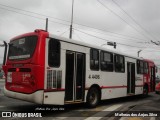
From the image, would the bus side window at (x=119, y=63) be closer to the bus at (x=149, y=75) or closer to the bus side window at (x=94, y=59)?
the bus side window at (x=94, y=59)

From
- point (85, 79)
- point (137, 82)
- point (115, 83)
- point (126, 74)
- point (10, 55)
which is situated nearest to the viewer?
point (10, 55)

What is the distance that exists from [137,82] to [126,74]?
1.95 meters

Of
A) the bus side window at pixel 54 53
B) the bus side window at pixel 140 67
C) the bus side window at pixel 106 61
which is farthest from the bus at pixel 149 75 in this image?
the bus side window at pixel 54 53

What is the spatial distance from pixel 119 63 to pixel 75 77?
14.8ft

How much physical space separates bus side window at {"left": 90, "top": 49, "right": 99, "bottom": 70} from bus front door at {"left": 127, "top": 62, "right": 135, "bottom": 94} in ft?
12.9

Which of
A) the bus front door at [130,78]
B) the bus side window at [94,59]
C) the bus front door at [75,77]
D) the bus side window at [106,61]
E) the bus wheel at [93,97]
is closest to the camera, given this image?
the bus front door at [75,77]

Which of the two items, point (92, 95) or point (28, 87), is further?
point (92, 95)

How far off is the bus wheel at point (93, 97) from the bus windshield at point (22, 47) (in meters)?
3.63

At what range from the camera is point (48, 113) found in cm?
973

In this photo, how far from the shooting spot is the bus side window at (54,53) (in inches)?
360

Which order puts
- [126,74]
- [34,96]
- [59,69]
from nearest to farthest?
1. [34,96]
2. [59,69]
3. [126,74]

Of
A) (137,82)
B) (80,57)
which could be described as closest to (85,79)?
(80,57)

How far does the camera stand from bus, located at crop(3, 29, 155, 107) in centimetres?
873

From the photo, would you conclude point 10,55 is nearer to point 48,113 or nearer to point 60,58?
point 60,58
